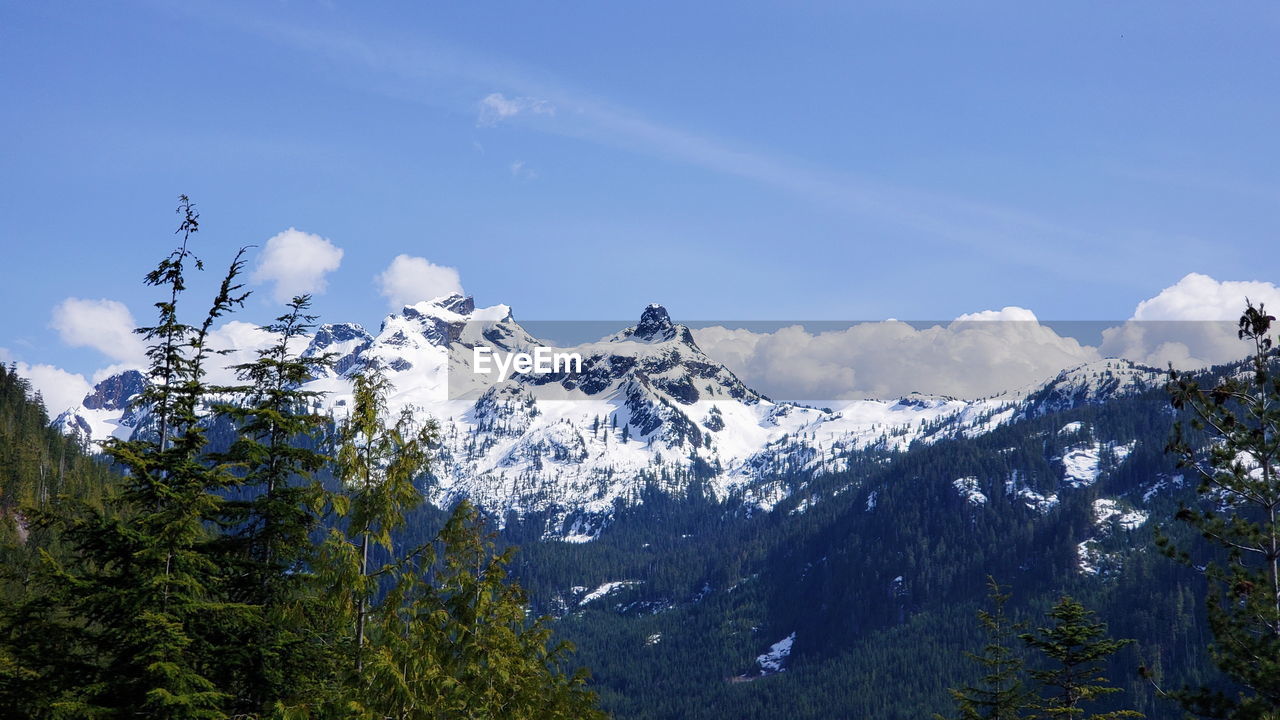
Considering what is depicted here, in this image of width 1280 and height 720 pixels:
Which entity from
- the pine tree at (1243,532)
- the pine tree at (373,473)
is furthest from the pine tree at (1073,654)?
the pine tree at (373,473)

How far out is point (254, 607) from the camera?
70.5ft

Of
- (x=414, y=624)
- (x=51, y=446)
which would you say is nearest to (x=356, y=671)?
(x=414, y=624)

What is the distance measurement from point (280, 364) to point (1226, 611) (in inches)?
1137

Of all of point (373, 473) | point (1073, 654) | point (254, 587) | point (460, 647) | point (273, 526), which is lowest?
point (1073, 654)

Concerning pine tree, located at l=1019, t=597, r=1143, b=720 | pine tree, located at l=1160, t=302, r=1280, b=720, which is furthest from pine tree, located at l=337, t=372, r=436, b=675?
pine tree, located at l=1019, t=597, r=1143, b=720

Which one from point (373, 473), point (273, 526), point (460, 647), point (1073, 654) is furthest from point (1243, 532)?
point (273, 526)

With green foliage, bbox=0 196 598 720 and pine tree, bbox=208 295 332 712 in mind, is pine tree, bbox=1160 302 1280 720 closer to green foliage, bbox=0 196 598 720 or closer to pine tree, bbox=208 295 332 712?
green foliage, bbox=0 196 598 720

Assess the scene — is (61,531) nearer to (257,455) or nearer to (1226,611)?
(257,455)

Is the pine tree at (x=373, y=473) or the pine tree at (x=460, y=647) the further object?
the pine tree at (x=373, y=473)

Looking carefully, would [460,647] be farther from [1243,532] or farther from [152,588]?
[1243,532]

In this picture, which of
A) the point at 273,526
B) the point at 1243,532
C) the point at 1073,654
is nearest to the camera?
the point at 273,526

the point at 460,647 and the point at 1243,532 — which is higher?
the point at 1243,532

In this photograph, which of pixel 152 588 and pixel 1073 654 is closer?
pixel 152 588

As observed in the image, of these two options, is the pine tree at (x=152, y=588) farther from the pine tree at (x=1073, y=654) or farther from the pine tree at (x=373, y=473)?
the pine tree at (x=1073, y=654)
